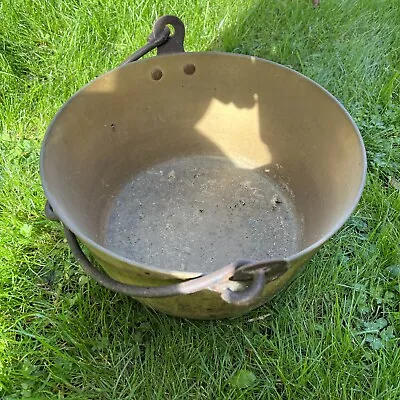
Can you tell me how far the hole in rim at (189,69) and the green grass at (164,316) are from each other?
525mm

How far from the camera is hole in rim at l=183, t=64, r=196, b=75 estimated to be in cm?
136

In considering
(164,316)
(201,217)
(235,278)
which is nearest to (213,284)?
(235,278)

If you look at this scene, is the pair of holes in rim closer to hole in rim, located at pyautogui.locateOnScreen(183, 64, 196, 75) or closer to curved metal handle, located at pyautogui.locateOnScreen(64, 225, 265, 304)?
hole in rim, located at pyautogui.locateOnScreen(183, 64, 196, 75)

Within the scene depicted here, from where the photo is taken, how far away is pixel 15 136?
1.66 metres

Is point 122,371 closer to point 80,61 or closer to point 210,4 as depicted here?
point 80,61

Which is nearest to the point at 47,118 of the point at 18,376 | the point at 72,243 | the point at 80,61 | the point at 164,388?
the point at 80,61

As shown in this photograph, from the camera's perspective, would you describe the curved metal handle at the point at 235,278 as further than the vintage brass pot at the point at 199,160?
No

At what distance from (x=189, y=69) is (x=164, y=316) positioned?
67cm

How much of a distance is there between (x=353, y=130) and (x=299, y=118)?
252 mm

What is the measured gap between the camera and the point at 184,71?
1.37 metres

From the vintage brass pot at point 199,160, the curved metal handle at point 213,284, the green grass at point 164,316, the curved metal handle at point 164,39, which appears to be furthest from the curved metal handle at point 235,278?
the curved metal handle at point 164,39

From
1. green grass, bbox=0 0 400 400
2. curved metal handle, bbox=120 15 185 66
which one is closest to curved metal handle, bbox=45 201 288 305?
green grass, bbox=0 0 400 400

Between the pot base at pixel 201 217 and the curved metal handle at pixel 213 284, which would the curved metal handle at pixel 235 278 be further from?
the pot base at pixel 201 217

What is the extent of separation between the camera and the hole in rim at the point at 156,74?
4.39 feet
